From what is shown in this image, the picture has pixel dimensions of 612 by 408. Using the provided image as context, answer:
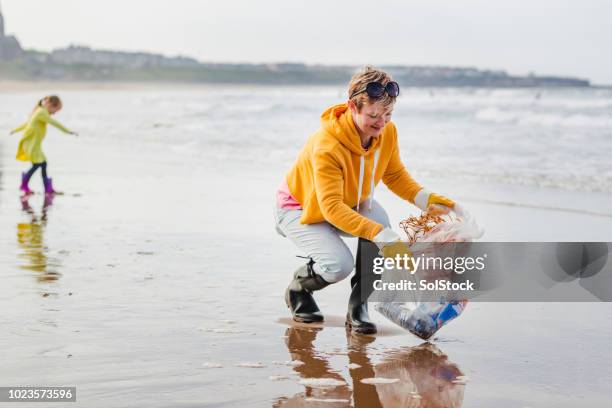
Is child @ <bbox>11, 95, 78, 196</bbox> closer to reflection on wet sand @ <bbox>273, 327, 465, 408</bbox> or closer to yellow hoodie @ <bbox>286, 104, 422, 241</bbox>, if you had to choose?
yellow hoodie @ <bbox>286, 104, 422, 241</bbox>

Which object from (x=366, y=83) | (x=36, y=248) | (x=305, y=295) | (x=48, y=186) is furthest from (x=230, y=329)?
(x=48, y=186)

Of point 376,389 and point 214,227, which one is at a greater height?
point 214,227

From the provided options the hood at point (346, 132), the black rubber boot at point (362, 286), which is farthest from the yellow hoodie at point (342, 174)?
the black rubber boot at point (362, 286)

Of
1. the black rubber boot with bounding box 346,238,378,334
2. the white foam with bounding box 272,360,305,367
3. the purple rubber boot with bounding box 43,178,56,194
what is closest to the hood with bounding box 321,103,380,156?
the black rubber boot with bounding box 346,238,378,334

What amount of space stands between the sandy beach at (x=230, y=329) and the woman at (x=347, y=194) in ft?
0.90

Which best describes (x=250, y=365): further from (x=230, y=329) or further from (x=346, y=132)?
(x=346, y=132)

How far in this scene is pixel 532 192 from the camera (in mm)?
11703

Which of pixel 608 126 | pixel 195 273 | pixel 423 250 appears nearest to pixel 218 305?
pixel 195 273

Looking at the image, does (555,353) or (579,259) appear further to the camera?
(579,259)

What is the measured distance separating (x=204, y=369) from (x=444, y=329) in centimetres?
148

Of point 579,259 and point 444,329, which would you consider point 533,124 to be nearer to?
point 579,259

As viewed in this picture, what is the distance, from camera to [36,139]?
1201 cm

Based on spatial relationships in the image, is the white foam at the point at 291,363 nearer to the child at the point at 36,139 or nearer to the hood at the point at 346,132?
the hood at the point at 346,132

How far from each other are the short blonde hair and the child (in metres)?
7.33
